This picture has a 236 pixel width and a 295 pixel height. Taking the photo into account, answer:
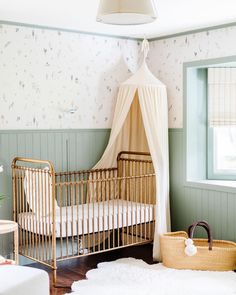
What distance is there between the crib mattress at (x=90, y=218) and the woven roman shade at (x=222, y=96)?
47.0 inches

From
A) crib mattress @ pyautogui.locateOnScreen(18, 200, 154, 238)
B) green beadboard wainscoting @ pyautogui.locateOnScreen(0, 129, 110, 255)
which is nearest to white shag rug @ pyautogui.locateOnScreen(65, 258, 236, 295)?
crib mattress @ pyautogui.locateOnScreen(18, 200, 154, 238)

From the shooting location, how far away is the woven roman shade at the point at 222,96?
553 centimetres

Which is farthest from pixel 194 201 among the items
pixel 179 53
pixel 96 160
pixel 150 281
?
pixel 179 53

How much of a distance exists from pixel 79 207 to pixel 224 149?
5.55ft

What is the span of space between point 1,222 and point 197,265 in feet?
5.96

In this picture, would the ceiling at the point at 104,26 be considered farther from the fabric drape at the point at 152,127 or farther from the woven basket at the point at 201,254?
the woven basket at the point at 201,254

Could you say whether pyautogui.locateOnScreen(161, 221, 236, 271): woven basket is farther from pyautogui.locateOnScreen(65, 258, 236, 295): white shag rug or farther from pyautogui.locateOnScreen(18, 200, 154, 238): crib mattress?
pyautogui.locateOnScreen(18, 200, 154, 238): crib mattress

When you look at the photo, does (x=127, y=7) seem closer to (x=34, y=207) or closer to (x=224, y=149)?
(x=34, y=207)

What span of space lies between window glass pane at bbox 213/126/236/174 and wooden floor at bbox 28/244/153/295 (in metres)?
1.19

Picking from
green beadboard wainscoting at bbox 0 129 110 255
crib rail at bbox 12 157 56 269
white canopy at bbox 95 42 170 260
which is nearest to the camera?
crib rail at bbox 12 157 56 269

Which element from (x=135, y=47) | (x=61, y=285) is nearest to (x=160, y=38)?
(x=135, y=47)

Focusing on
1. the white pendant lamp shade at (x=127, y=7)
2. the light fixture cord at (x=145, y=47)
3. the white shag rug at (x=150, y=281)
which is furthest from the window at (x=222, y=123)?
the white pendant lamp shade at (x=127, y=7)

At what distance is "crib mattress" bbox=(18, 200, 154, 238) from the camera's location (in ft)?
15.3

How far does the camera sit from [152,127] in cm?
544
